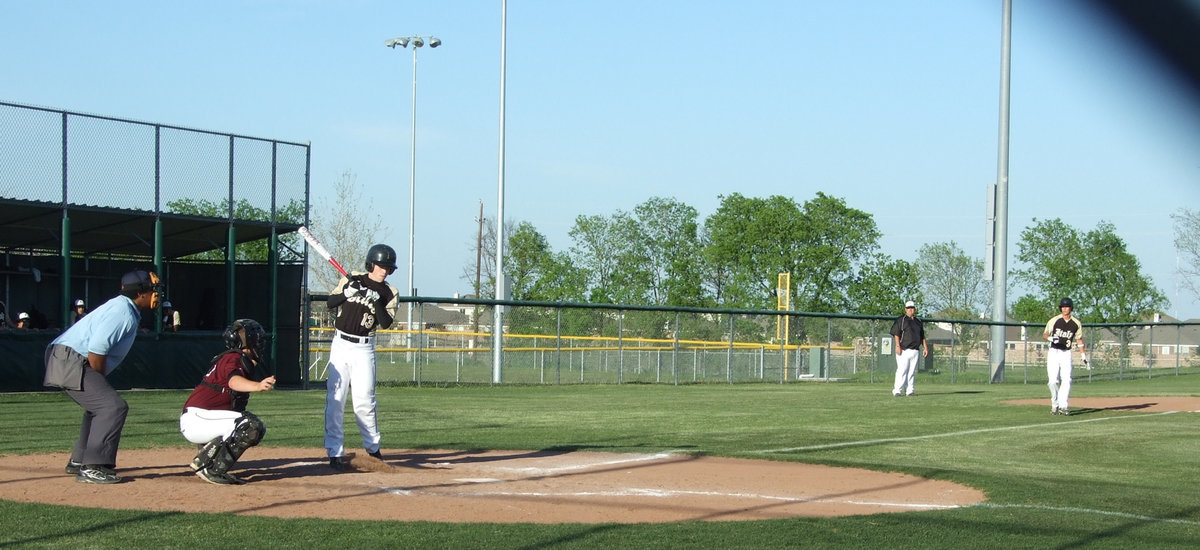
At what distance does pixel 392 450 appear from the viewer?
37.5 feet

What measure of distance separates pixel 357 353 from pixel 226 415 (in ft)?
4.35

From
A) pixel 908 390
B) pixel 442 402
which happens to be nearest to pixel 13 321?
pixel 442 402

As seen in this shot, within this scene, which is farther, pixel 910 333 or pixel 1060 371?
pixel 910 333

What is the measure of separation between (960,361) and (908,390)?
41.1 ft

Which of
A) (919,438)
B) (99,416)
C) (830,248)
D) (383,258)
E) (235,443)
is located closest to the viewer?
(99,416)

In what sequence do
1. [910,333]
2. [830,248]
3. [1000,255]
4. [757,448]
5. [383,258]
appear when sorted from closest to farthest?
[383,258]
[757,448]
[910,333]
[1000,255]
[830,248]

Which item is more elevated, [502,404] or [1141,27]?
[1141,27]

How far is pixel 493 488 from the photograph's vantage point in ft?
28.5

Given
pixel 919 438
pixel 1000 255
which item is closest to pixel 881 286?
pixel 1000 255

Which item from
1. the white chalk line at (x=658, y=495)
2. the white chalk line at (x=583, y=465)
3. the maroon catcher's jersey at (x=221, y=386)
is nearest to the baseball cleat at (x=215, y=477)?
the maroon catcher's jersey at (x=221, y=386)

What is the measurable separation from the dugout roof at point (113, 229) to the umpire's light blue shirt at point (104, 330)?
13.2 meters

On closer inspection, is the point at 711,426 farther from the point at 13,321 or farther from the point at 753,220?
the point at 753,220

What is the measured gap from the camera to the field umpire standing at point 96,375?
8.19 m

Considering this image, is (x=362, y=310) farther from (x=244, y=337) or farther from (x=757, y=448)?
(x=757, y=448)
